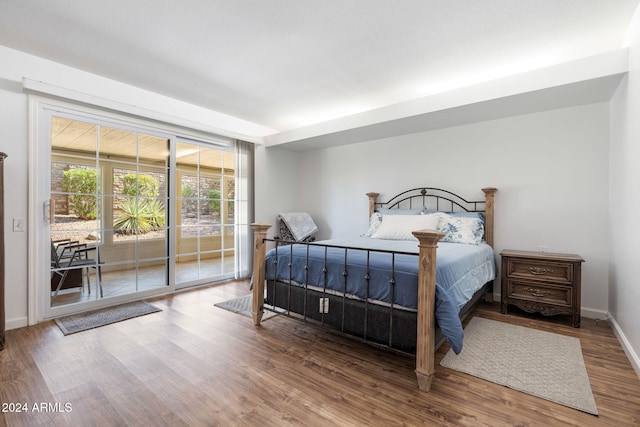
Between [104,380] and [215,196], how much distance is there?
2.81m

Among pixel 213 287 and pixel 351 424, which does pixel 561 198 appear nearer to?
pixel 351 424

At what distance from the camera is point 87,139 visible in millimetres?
3096

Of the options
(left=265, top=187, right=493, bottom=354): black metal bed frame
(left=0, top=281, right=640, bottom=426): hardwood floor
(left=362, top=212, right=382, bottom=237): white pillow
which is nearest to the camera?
(left=0, top=281, right=640, bottom=426): hardwood floor

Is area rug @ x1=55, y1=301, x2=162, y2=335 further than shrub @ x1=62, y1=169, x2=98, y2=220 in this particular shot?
No

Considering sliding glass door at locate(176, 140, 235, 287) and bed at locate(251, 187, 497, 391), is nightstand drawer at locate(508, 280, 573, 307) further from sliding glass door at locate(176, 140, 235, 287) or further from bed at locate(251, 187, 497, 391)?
sliding glass door at locate(176, 140, 235, 287)

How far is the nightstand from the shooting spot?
2672mm

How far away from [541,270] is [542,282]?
0.11 meters

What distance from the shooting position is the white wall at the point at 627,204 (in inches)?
78.6

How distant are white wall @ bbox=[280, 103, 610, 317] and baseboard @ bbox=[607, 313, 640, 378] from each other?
0.35 m

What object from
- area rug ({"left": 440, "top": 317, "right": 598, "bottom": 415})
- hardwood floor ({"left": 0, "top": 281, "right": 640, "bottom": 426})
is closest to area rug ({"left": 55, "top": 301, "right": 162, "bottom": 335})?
hardwood floor ({"left": 0, "top": 281, "right": 640, "bottom": 426})

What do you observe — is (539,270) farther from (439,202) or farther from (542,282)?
(439,202)

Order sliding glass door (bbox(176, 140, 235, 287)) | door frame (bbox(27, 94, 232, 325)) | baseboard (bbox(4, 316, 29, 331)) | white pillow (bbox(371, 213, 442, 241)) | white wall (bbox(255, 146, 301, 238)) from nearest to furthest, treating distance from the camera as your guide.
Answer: baseboard (bbox(4, 316, 29, 331)), door frame (bbox(27, 94, 232, 325)), white pillow (bbox(371, 213, 442, 241)), sliding glass door (bbox(176, 140, 235, 287)), white wall (bbox(255, 146, 301, 238))

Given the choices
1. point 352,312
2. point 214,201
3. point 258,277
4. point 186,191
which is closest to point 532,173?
point 352,312

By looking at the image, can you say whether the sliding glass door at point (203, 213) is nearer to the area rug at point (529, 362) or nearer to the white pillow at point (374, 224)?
the white pillow at point (374, 224)
